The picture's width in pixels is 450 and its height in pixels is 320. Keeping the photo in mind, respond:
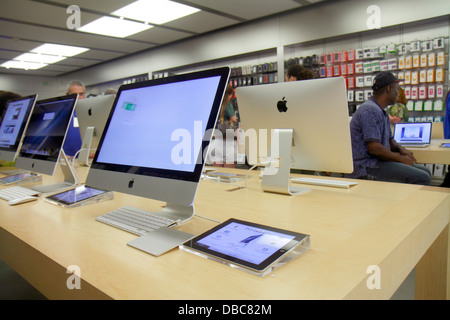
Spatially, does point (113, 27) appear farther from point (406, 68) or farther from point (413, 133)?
point (413, 133)

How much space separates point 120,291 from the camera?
604 millimetres

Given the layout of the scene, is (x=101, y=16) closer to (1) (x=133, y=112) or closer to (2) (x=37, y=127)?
(2) (x=37, y=127)

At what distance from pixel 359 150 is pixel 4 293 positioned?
2.66m

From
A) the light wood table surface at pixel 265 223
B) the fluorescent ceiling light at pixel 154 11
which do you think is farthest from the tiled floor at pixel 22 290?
the fluorescent ceiling light at pixel 154 11

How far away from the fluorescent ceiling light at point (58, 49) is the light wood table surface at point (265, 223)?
22.8 ft

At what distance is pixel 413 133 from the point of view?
3344 mm

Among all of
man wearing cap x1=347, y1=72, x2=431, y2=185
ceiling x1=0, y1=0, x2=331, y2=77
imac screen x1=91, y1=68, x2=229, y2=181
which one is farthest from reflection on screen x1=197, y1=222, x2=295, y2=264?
ceiling x1=0, y1=0, x2=331, y2=77

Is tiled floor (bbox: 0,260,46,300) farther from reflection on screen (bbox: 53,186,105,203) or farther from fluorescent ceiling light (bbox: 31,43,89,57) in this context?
fluorescent ceiling light (bbox: 31,43,89,57)

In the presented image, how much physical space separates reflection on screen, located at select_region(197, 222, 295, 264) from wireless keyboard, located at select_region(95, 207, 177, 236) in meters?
0.20

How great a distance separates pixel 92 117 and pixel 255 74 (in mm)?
4479

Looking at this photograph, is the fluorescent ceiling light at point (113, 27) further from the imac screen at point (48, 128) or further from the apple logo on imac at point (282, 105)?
the apple logo on imac at point (282, 105)

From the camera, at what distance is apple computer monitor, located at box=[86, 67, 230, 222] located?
91cm

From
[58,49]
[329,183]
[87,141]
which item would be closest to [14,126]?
[87,141]
